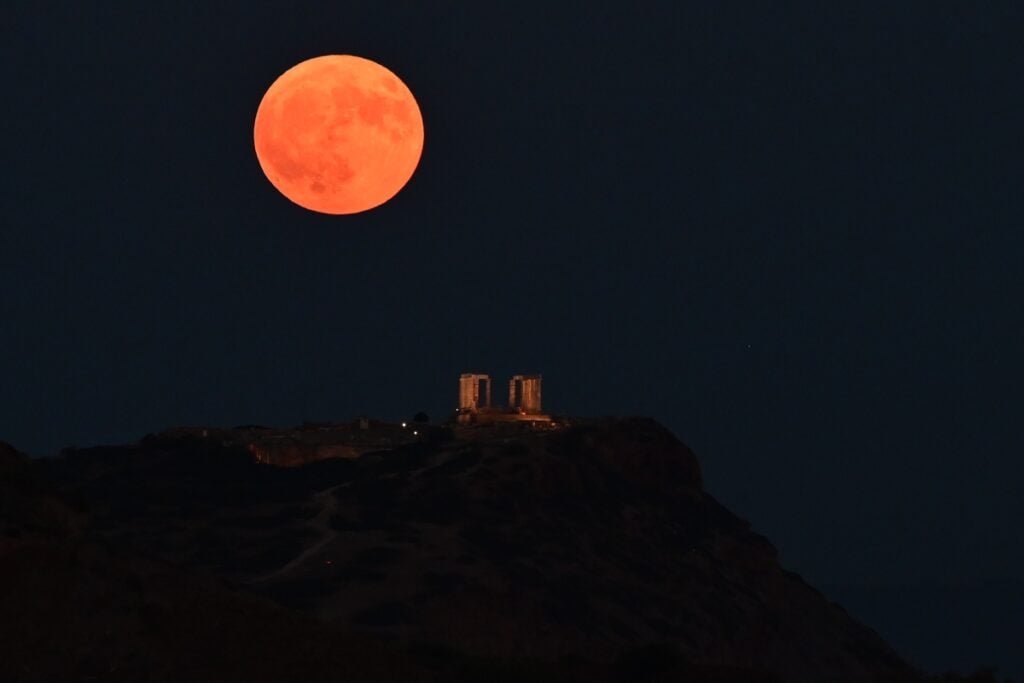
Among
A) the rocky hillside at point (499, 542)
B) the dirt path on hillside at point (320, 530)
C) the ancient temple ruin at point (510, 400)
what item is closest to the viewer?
the rocky hillside at point (499, 542)

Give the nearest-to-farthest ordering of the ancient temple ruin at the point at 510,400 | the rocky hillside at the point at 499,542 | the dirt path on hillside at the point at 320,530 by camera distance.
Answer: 1. the rocky hillside at the point at 499,542
2. the dirt path on hillside at the point at 320,530
3. the ancient temple ruin at the point at 510,400

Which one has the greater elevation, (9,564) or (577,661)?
(9,564)

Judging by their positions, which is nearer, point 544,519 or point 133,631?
point 133,631

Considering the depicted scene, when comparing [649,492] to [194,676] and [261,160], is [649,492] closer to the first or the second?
[261,160]

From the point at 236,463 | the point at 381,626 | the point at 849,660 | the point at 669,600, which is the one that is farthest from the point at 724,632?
the point at 236,463

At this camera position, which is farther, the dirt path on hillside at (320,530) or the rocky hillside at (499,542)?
the dirt path on hillside at (320,530)

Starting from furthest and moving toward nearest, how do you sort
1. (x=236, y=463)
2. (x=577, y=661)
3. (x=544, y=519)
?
(x=236, y=463), (x=544, y=519), (x=577, y=661)
